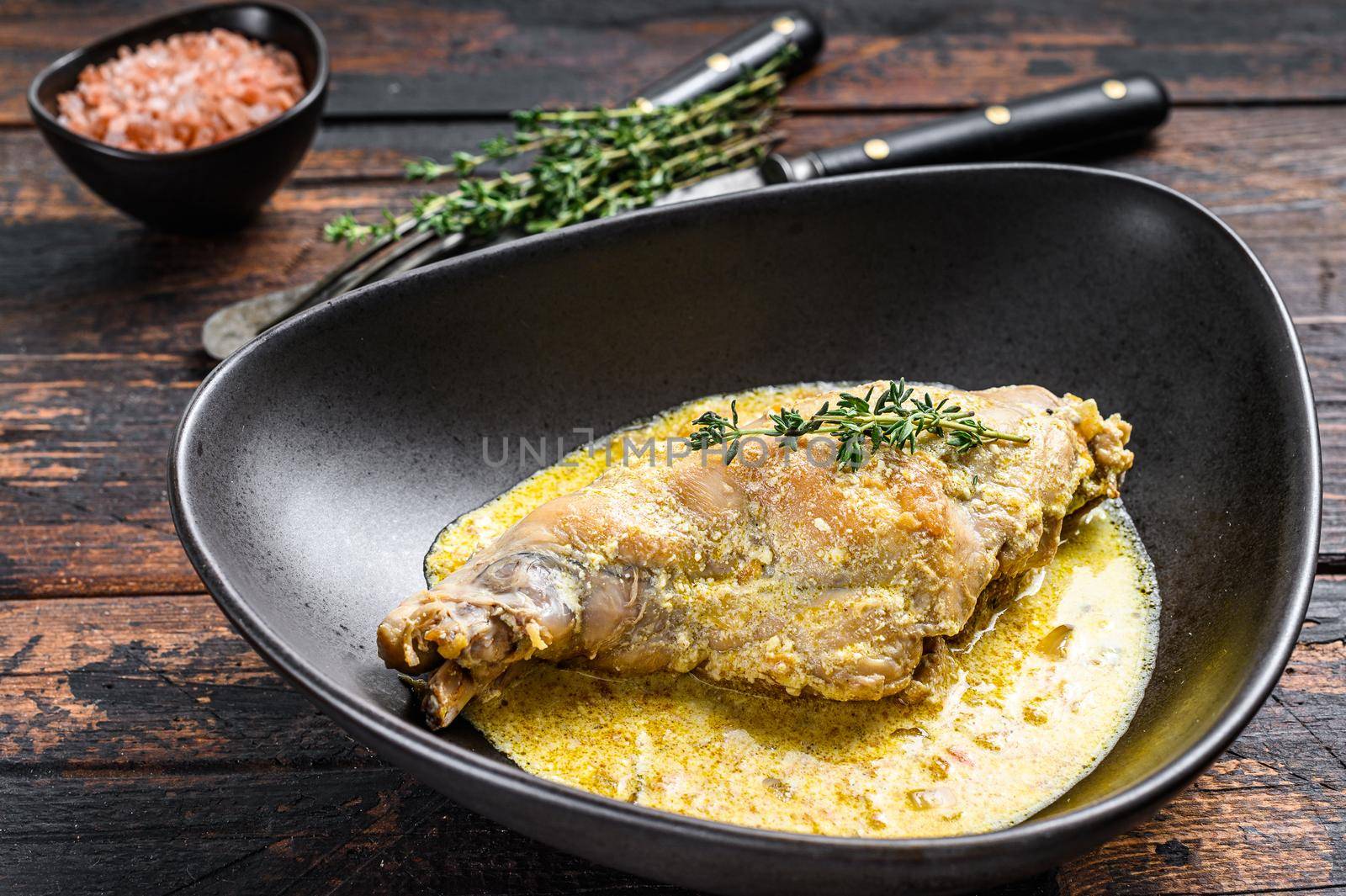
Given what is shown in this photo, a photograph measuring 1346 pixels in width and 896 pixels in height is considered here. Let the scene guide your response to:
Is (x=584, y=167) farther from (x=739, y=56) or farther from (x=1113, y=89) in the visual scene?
(x=1113, y=89)

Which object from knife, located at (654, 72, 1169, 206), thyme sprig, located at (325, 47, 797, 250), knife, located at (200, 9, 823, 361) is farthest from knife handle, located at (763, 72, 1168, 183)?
knife, located at (200, 9, 823, 361)

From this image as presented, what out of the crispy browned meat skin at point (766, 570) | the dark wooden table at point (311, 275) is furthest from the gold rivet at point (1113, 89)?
the crispy browned meat skin at point (766, 570)

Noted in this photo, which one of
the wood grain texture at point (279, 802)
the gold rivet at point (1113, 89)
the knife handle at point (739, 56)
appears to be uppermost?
the gold rivet at point (1113, 89)

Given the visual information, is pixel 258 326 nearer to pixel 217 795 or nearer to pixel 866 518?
pixel 217 795

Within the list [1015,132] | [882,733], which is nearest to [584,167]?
[1015,132]

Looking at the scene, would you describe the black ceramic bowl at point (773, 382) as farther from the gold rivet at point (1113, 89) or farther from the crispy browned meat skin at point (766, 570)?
the gold rivet at point (1113, 89)

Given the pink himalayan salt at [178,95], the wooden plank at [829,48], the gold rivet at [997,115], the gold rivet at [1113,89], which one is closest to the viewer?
the pink himalayan salt at [178,95]
